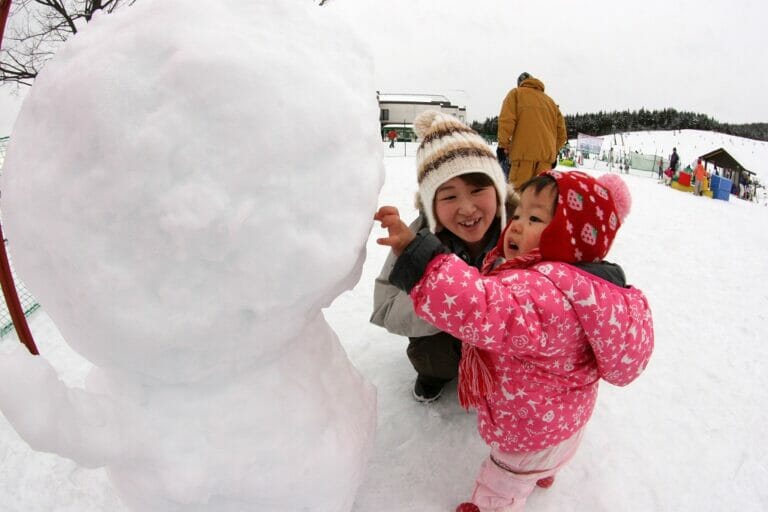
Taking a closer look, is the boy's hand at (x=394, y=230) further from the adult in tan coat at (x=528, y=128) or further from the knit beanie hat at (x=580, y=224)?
the adult in tan coat at (x=528, y=128)

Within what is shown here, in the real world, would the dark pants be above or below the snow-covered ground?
above

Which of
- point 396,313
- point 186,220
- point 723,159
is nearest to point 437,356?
point 396,313

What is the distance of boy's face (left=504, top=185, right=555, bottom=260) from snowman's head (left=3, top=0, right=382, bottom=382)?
0.67 m

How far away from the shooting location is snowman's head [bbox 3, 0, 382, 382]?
0.73 metres

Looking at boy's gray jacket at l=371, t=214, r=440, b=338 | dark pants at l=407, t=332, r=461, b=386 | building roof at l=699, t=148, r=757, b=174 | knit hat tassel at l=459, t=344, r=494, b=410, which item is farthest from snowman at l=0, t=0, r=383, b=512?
building roof at l=699, t=148, r=757, b=174

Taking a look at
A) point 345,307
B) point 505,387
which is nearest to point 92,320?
point 505,387

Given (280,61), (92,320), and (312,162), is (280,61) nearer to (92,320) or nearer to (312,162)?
(312,162)

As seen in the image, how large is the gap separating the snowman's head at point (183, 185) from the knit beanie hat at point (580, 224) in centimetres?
65

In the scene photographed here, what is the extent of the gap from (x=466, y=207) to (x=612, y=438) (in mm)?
1222

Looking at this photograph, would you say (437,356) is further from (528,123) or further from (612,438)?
(528,123)

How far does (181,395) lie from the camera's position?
0.93 metres

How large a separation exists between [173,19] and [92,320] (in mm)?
586

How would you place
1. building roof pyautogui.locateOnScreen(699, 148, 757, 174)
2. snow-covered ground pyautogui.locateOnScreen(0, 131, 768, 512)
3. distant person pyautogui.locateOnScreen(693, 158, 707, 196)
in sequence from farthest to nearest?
building roof pyautogui.locateOnScreen(699, 148, 757, 174) → distant person pyautogui.locateOnScreen(693, 158, 707, 196) → snow-covered ground pyautogui.locateOnScreen(0, 131, 768, 512)

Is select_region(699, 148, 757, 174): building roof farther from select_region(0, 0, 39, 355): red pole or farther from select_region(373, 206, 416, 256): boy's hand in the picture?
select_region(0, 0, 39, 355): red pole
